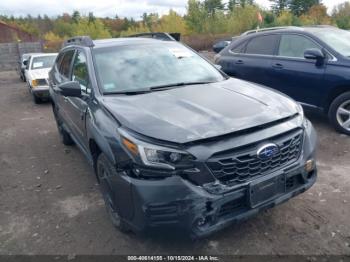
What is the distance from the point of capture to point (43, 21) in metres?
87.1

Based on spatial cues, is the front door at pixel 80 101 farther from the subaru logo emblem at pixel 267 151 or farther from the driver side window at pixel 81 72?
the subaru logo emblem at pixel 267 151

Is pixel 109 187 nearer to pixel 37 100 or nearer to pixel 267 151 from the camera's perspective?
pixel 267 151

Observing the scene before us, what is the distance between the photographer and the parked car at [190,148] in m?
2.52

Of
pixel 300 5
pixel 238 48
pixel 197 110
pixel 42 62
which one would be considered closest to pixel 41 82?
pixel 42 62

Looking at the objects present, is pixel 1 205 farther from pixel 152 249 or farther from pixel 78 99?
pixel 152 249

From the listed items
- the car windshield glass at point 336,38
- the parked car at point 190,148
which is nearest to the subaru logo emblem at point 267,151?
the parked car at point 190,148

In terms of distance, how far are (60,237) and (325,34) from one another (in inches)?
205

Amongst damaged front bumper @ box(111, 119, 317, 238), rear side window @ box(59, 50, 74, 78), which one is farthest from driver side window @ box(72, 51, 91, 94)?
damaged front bumper @ box(111, 119, 317, 238)

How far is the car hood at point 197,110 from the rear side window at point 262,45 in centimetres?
302

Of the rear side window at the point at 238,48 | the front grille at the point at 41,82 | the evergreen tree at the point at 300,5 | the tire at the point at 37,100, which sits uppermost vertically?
the evergreen tree at the point at 300,5

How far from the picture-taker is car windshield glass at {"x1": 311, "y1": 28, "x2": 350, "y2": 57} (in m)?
5.48

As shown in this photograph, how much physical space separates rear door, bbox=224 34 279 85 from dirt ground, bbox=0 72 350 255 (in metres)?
1.58

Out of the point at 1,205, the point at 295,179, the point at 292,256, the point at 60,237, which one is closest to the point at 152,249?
the point at 60,237

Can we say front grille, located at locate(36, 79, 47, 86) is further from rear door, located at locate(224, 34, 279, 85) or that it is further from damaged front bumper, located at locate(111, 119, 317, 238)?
damaged front bumper, located at locate(111, 119, 317, 238)
